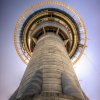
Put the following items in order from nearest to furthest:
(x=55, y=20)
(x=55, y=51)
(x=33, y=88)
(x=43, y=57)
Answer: (x=33, y=88), (x=43, y=57), (x=55, y=51), (x=55, y=20)

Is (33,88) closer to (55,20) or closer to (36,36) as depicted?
(36,36)

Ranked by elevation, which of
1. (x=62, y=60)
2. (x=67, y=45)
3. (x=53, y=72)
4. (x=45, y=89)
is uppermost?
(x=67, y=45)

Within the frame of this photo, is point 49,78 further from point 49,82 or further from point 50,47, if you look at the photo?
point 50,47

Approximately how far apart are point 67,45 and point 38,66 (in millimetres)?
15106

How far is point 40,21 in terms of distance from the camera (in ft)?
96.7

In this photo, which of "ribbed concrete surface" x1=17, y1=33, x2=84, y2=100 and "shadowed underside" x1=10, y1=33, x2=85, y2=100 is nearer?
"shadowed underside" x1=10, y1=33, x2=85, y2=100

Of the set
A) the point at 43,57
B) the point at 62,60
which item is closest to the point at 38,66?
the point at 43,57

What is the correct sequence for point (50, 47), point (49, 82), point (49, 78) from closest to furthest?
point (49, 82)
point (49, 78)
point (50, 47)

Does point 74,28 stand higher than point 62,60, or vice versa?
point 74,28

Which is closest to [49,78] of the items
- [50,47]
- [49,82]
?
[49,82]

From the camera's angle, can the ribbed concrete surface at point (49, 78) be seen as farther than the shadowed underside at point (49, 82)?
Yes

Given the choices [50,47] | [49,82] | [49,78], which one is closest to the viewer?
[49,82]

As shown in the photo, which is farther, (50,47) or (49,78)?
(50,47)

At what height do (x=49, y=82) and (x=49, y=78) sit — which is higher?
(x=49, y=78)
